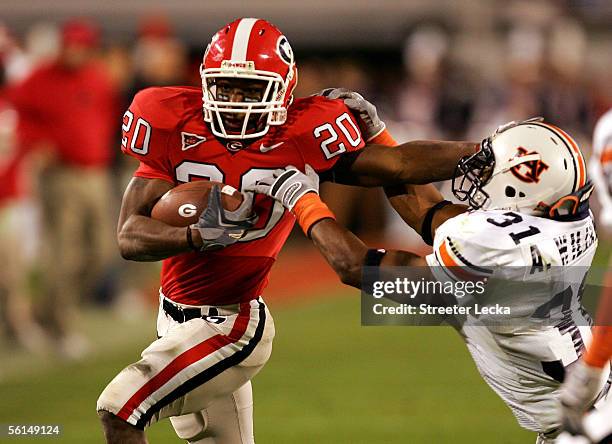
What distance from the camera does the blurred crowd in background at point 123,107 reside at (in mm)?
7480

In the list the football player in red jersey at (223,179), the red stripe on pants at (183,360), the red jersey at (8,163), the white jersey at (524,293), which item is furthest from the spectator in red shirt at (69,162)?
the white jersey at (524,293)

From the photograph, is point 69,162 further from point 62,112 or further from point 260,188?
point 260,188

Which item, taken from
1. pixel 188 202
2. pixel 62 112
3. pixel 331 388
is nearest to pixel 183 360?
pixel 188 202

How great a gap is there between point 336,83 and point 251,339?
29.4 ft

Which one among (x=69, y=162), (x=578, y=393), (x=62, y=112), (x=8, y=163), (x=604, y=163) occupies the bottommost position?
(x=578, y=393)

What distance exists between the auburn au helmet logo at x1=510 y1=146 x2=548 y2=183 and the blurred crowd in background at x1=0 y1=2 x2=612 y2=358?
187 cm

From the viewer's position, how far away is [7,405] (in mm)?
5840

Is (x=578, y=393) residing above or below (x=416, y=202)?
below

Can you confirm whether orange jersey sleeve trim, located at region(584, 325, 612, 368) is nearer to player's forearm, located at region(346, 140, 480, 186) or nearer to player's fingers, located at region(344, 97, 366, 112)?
player's forearm, located at region(346, 140, 480, 186)

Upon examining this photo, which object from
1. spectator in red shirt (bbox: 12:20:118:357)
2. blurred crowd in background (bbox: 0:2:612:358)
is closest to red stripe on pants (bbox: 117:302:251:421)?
blurred crowd in background (bbox: 0:2:612:358)

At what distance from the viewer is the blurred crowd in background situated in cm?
748

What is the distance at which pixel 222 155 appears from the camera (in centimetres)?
357

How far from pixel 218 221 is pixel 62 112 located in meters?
4.65

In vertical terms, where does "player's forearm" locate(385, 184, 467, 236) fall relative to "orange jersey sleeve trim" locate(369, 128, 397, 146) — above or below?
below
